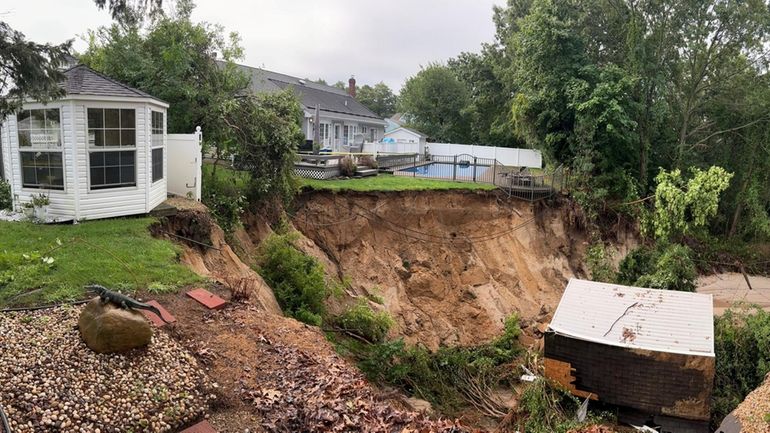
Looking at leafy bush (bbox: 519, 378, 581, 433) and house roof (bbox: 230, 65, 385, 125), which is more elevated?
house roof (bbox: 230, 65, 385, 125)

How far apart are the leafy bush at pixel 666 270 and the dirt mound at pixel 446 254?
3.28 metres

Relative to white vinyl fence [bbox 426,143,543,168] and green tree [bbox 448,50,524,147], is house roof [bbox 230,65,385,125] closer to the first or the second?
green tree [bbox 448,50,524,147]

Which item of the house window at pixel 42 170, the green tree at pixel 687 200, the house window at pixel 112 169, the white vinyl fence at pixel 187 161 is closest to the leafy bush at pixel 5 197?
the house window at pixel 42 170

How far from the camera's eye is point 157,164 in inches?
489

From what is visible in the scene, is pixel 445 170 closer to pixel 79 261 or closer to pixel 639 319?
pixel 639 319

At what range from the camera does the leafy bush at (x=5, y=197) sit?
448 inches

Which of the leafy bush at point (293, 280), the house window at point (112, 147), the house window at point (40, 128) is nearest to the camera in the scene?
the house window at point (40, 128)

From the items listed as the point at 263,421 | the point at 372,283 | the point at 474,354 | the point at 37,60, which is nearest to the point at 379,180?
the point at 372,283

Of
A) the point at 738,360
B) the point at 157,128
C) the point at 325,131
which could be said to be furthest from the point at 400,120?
the point at 738,360

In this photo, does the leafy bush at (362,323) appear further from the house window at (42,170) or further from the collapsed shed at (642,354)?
the house window at (42,170)

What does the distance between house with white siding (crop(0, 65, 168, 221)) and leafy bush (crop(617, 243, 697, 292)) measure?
14.3 meters

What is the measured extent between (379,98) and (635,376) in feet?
249

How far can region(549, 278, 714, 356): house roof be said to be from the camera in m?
10.4

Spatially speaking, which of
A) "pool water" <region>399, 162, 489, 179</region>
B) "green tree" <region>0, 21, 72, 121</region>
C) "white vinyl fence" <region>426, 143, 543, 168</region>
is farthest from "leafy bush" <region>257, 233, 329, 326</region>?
"white vinyl fence" <region>426, 143, 543, 168</region>
